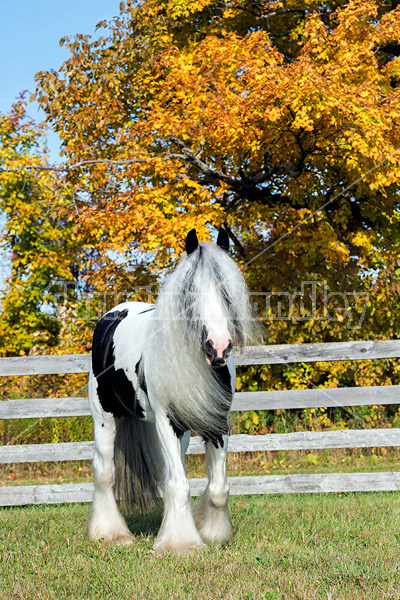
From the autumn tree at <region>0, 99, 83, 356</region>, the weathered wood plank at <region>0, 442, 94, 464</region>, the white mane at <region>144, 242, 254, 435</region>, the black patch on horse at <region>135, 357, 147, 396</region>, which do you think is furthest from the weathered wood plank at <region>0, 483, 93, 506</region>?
the autumn tree at <region>0, 99, 83, 356</region>

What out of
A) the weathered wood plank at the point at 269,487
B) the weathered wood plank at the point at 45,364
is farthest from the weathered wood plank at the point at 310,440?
the weathered wood plank at the point at 45,364

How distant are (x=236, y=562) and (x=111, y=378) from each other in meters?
1.69

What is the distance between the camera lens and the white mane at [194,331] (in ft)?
10.9

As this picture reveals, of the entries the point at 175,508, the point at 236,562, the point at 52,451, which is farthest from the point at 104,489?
the point at 52,451

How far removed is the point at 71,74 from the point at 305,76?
396cm

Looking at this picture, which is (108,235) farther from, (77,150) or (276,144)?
(276,144)

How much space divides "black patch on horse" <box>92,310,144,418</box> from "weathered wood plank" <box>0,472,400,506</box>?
1.87 m

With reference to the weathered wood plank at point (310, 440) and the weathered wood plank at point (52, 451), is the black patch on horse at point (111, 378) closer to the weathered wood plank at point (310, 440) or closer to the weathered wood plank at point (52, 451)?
the weathered wood plank at point (310, 440)

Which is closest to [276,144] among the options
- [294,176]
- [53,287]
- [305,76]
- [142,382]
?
[294,176]

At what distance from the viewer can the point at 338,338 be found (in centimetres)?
862

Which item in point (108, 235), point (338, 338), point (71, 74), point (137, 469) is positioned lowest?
point (137, 469)

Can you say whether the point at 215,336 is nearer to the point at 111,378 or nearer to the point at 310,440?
the point at 111,378

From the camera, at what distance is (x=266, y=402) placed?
6234mm

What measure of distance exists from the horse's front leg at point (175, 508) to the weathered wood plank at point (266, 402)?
2562 mm
